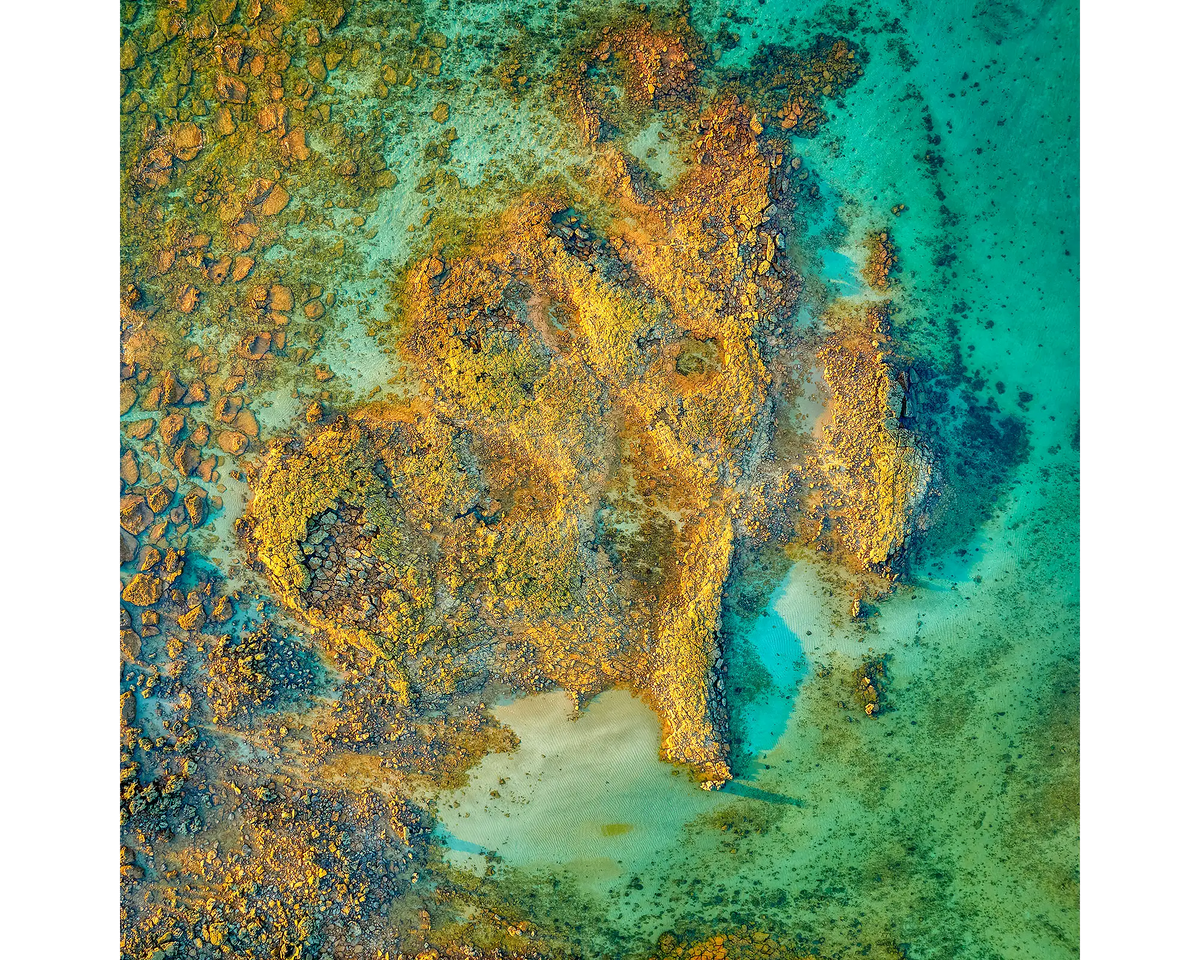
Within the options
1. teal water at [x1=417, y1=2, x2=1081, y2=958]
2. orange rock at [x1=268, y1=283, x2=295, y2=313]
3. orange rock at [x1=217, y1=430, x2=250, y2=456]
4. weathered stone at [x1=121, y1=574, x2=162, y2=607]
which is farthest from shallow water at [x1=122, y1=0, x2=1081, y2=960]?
weathered stone at [x1=121, y1=574, x2=162, y2=607]

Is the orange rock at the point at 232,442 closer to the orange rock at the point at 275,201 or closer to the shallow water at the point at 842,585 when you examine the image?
the shallow water at the point at 842,585

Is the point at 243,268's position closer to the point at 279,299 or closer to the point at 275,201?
the point at 279,299

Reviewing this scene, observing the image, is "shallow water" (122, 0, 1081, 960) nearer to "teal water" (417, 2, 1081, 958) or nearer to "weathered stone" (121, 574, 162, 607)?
"teal water" (417, 2, 1081, 958)

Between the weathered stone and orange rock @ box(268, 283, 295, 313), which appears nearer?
the weathered stone

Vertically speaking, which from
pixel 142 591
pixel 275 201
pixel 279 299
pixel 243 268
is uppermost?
pixel 275 201

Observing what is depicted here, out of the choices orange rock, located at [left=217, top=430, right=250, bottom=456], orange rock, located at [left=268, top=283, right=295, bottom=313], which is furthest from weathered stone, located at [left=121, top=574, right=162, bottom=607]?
orange rock, located at [left=268, top=283, right=295, bottom=313]

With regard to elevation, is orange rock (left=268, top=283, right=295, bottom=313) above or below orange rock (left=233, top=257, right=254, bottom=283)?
below

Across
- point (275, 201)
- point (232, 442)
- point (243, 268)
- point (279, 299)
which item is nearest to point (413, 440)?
point (232, 442)

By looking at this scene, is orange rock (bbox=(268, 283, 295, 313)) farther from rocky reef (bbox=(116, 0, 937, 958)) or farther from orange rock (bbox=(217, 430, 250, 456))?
orange rock (bbox=(217, 430, 250, 456))

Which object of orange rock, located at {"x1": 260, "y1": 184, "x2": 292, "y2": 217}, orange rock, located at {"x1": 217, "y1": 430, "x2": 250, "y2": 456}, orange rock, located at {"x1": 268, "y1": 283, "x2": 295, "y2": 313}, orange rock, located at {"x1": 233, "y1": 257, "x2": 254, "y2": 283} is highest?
orange rock, located at {"x1": 260, "y1": 184, "x2": 292, "y2": 217}
